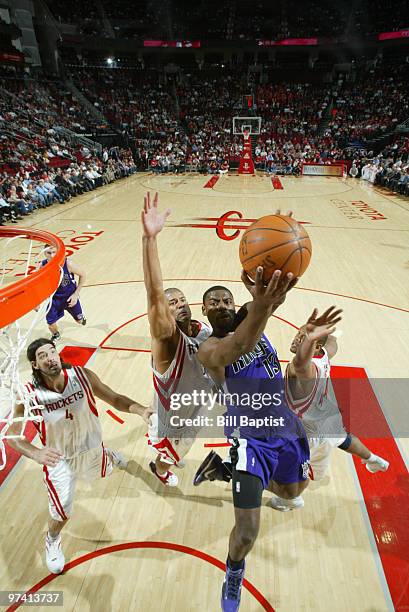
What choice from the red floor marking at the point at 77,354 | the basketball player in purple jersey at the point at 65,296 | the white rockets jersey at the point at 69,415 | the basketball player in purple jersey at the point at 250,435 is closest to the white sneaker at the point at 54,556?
the white rockets jersey at the point at 69,415

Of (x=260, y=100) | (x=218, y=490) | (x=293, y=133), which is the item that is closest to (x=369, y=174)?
(x=293, y=133)

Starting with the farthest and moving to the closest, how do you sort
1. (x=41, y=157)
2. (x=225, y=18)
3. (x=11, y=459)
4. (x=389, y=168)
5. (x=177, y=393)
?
(x=225, y=18) → (x=389, y=168) → (x=41, y=157) → (x=11, y=459) → (x=177, y=393)

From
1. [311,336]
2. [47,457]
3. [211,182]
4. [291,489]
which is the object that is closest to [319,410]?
[291,489]

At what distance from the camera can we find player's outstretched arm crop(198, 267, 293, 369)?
1.71m

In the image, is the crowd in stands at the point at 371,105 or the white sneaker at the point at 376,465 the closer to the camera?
the white sneaker at the point at 376,465

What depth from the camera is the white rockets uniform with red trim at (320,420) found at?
2947 mm

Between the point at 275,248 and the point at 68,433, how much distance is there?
5.88 ft

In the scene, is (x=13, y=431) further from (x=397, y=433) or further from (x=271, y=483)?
(x=397, y=433)

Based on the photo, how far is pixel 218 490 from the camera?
3223 millimetres

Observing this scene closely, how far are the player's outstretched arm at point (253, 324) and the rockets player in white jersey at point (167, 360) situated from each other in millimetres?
335

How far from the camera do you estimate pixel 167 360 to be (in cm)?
245

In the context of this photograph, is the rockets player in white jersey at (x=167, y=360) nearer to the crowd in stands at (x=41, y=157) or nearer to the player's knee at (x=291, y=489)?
the player's knee at (x=291, y=489)

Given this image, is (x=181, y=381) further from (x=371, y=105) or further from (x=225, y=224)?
(x=371, y=105)

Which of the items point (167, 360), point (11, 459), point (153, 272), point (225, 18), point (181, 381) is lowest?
point (11, 459)
